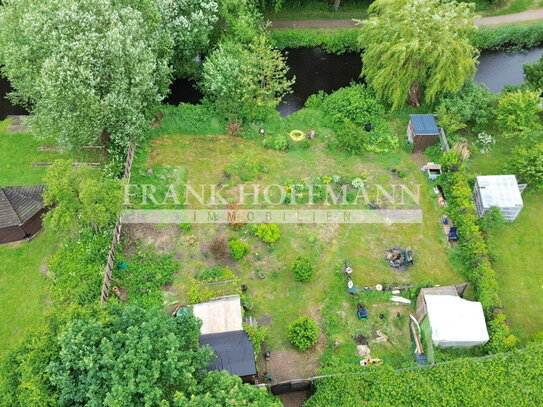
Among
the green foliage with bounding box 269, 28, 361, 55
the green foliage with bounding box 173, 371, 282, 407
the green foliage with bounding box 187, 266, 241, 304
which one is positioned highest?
the green foliage with bounding box 269, 28, 361, 55

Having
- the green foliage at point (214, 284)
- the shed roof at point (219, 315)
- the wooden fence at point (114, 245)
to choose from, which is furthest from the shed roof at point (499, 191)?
the wooden fence at point (114, 245)

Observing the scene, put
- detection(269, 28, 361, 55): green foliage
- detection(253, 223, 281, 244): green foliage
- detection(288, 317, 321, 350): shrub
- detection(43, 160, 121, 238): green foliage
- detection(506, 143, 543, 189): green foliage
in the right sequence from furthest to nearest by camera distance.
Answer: detection(269, 28, 361, 55): green foliage, detection(506, 143, 543, 189): green foliage, detection(253, 223, 281, 244): green foliage, detection(43, 160, 121, 238): green foliage, detection(288, 317, 321, 350): shrub

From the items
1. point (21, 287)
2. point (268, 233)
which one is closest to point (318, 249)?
point (268, 233)

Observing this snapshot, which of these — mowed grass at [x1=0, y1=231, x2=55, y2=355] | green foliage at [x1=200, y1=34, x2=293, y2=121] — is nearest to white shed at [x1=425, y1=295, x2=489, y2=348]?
green foliage at [x1=200, y1=34, x2=293, y2=121]

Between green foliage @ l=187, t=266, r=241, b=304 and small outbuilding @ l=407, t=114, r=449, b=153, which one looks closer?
green foliage @ l=187, t=266, r=241, b=304

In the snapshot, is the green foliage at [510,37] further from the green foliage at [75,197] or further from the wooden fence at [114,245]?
the green foliage at [75,197]

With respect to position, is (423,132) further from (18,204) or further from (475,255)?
(18,204)

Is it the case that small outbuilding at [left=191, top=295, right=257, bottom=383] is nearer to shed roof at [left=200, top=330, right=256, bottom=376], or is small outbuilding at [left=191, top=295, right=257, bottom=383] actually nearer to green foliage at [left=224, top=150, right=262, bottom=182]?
shed roof at [left=200, top=330, right=256, bottom=376]
